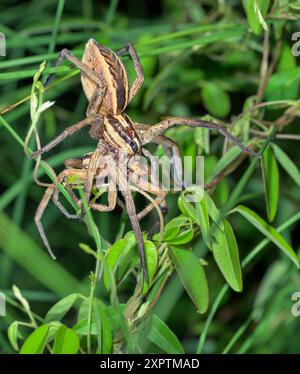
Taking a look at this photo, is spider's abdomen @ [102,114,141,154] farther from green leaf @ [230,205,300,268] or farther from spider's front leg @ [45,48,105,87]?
green leaf @ [230,205,300,268]

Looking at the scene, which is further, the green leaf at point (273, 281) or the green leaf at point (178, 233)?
the green leaf at point (273, 281)

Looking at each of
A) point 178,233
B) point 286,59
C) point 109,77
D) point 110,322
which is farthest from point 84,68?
point 286,59

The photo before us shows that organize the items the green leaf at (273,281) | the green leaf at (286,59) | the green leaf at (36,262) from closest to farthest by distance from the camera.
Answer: the green leaf at (36,262) → the green leaf at (286,59) → the green leaf at (273,281)

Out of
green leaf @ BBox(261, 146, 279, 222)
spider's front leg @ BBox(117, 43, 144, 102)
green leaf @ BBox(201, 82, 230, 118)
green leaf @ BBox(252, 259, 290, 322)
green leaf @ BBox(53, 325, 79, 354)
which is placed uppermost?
spider's front leg @ BBox(117, 43, 144, 102)

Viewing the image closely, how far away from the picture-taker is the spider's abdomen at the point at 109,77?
3.60 ft

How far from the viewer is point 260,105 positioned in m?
1.31

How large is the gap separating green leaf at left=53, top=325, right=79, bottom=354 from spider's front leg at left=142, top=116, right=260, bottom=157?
0.35 metres

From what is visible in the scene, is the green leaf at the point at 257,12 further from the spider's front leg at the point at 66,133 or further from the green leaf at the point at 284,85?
the spider's front leg at the point at 66,133

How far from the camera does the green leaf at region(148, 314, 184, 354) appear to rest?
1.05 m

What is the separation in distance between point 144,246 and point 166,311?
707mm

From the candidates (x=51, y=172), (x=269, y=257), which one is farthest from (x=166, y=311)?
(x=51, y=172)

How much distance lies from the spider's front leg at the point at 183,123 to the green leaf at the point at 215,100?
21.4 inches

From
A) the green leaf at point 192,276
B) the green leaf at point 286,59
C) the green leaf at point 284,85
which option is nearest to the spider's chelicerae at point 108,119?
the green leaf at point 192,276

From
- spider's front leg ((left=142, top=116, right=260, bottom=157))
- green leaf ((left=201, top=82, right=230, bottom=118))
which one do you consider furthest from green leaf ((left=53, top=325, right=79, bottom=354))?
green leaf ((left=201, top=82, right=230, bottom=118))
